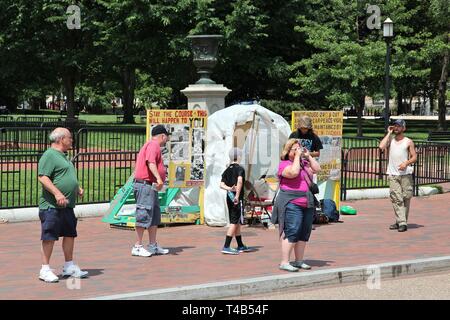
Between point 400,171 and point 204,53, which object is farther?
point 204,53

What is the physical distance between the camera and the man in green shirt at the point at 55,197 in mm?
8055

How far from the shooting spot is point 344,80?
33031 mm

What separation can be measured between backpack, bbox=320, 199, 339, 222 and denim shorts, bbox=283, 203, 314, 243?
4364 mm

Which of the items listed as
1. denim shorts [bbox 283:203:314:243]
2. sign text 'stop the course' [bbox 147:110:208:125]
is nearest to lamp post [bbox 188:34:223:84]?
sign text 'stop the course' [bbox 147:110:208:125]

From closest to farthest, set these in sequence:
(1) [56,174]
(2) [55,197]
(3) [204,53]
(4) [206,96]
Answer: (2) [55,197] < (1) [56,174] < (4) [206,96] < (3) [204,53]

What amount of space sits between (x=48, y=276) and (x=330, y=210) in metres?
6.30

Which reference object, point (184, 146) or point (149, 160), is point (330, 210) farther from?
point (149, 160)

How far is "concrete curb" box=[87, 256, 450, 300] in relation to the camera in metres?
7.48

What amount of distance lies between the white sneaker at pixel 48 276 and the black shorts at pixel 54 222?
0.36m

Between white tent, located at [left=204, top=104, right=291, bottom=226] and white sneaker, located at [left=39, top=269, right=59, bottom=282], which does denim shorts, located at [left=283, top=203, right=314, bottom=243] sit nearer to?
white sneaker, located at [left=39, top=269, right=59, bottom=282]

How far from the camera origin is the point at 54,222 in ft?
26.8

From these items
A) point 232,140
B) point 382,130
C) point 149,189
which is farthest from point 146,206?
point 382,130
